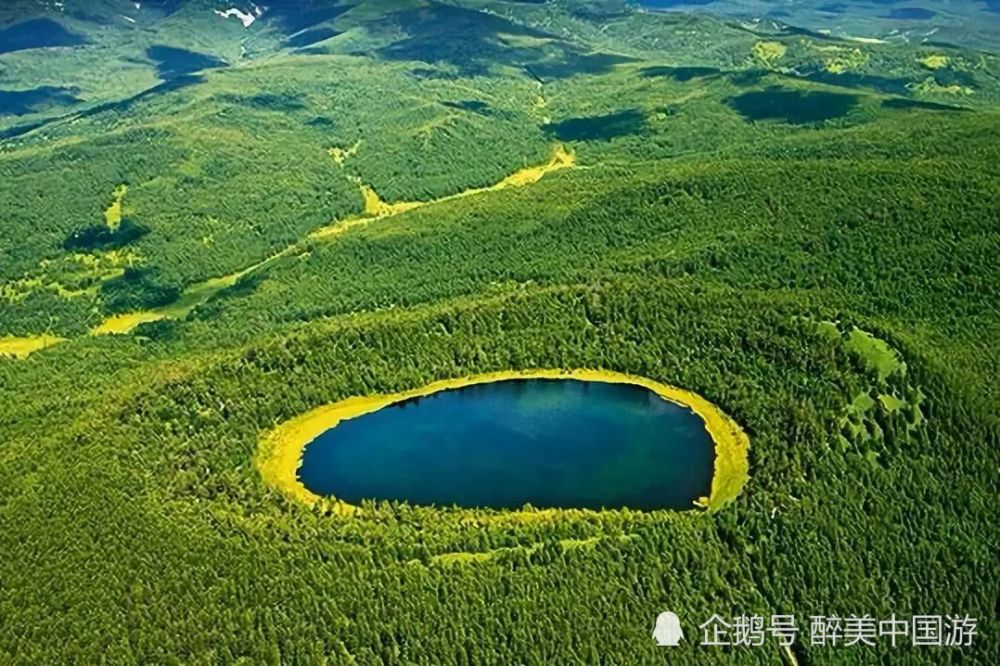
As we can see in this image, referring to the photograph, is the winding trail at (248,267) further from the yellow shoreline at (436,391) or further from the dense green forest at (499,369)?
the yellow shoreline at (436,391)

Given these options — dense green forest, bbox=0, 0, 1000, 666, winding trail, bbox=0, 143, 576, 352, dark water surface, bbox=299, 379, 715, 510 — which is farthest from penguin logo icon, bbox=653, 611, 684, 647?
winding trail, bbox=0, 143, 576, 352

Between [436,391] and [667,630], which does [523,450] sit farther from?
[667,630]

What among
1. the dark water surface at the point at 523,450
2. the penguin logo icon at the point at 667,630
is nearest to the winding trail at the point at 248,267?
the dark water surface at the point at 523,450

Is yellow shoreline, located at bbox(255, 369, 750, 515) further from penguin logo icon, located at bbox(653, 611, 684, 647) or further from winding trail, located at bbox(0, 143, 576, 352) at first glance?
winding trail, located at bbox(0, 143, 576, 352)

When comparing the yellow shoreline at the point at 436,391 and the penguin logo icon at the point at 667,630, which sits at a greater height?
the yellow shoreline at the point at 436,391

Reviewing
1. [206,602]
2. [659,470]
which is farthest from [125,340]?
[659,470]

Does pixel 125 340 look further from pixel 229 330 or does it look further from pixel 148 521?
pixel 148 521
